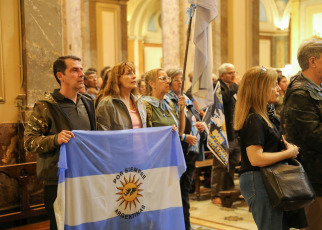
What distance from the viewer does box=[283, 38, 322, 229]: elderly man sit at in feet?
10.0

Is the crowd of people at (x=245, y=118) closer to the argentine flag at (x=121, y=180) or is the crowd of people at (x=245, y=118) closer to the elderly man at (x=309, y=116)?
the elderly man at (x=309, y=116)

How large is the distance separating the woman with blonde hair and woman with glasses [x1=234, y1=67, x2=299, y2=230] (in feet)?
3.93

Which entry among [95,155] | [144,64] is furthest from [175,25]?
[144,64]

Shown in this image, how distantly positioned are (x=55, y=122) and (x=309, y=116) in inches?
73.4

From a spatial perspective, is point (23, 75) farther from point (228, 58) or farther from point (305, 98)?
point (228, 58)

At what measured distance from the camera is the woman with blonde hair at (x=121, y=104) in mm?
3711

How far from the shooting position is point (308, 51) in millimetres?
3201

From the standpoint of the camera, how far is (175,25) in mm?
9148

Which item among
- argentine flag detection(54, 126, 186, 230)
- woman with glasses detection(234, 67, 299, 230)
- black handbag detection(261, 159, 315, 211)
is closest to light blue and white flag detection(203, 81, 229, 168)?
argentine flag detection(54, 126, 186, 230)

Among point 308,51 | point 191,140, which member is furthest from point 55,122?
point 308,51

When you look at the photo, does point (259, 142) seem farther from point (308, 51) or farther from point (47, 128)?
point (47, 128)

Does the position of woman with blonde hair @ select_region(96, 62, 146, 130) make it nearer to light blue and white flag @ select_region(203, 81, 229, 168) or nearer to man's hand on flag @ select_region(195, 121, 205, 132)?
man's hand on flag @ select_region(195, 121, 205, 132)

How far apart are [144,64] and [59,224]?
1759 cm

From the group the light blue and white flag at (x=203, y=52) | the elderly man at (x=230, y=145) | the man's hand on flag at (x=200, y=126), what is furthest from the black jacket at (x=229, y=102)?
the light blue and white flag at (x=203, y=52)
